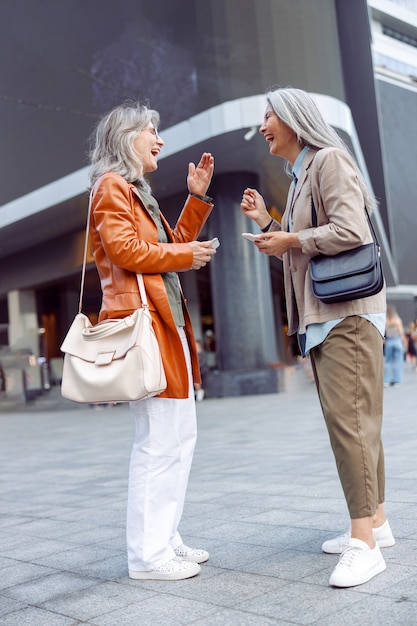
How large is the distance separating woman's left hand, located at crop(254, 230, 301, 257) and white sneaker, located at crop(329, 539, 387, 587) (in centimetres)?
121

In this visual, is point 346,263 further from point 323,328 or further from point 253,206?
point 253,206

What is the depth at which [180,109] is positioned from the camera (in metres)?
17.3

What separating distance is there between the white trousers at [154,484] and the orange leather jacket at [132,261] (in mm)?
129

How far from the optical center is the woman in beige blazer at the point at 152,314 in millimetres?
3150

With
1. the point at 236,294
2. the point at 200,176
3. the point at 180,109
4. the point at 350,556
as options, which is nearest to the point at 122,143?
the point at 200,176

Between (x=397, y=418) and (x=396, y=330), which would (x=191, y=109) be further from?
(x=397, y=418)

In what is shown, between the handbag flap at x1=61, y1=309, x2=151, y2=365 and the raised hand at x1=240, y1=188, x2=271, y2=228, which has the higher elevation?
the raised hand at x1=240, y1=188, x2=271, y2=228

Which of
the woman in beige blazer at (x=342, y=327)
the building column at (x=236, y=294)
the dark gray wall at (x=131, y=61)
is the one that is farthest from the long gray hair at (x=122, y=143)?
the building column at (x=236, y=294)

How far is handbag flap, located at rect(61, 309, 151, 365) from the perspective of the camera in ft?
10.1

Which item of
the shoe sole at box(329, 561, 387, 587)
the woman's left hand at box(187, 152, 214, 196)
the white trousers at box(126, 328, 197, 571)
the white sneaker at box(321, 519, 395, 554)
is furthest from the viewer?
the woman's left hand at box(187, 152, 214, 196)

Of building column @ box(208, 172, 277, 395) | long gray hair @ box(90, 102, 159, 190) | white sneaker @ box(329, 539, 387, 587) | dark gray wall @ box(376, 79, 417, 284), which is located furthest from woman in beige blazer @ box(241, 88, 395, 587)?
dark gray wall @ box(376, 79, 417, 284)

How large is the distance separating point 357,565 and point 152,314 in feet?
4.28

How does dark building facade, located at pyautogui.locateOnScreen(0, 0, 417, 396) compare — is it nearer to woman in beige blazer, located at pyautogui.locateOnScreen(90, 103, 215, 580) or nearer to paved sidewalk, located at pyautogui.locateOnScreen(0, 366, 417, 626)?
paved sidewalk, located at pyautogui.locateOnScreen(0, 366, 417, 626)

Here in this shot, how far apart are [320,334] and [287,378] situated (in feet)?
49.9
